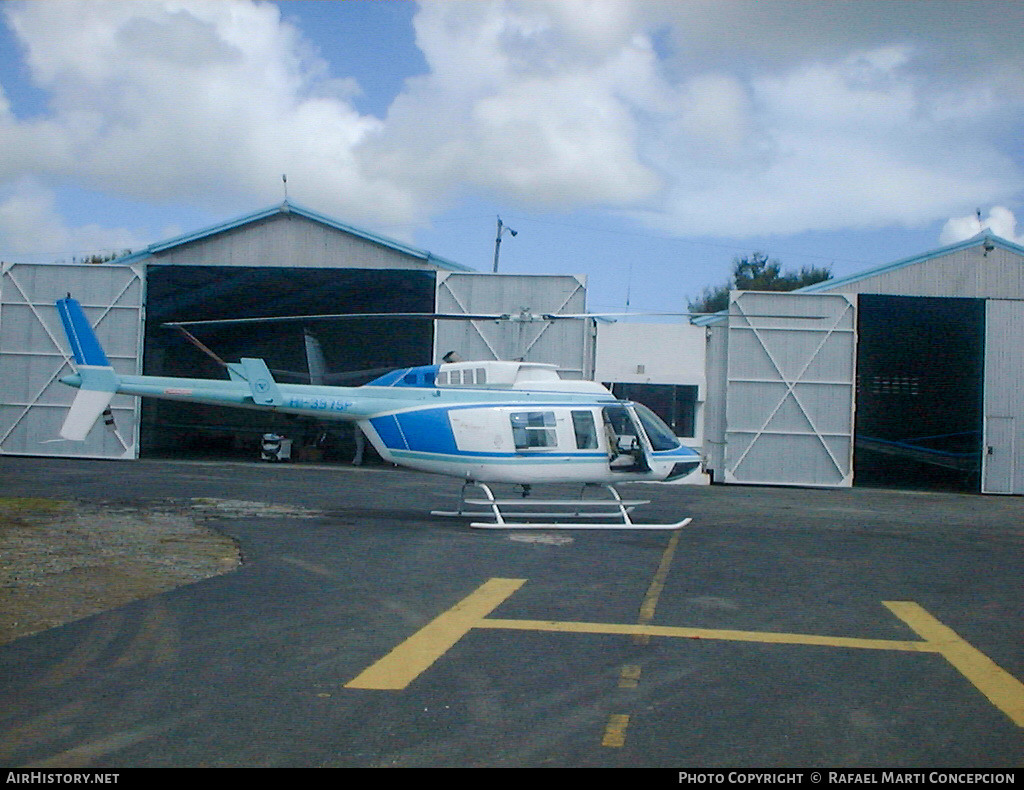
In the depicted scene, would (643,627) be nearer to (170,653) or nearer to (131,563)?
(170,653)

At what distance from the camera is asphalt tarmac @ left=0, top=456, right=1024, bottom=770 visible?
477cm

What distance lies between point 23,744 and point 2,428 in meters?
25.4

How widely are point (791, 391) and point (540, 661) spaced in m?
20.5

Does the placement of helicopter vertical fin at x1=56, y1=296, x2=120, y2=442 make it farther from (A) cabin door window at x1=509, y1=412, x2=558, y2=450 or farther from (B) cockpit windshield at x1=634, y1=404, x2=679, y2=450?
(B) cockpit windshield at x1=634, y1=404, x2=679, y2=450

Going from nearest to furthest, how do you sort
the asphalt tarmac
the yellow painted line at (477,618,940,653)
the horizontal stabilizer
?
the asphalt tarmac → the yellow painted line at (477,618,940,653) → the horizontal stabilizer

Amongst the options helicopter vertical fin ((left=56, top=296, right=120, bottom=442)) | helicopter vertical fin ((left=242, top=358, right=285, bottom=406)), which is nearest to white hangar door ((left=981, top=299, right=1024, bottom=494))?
helicopter vertical fin ((left=242, top=358, right=285, bottom=406))

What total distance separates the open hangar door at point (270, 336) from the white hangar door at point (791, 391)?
30.3 feet

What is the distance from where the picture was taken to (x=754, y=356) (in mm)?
25672

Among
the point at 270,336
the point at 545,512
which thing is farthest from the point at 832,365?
the point at 270,336

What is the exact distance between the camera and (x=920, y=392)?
111 feet

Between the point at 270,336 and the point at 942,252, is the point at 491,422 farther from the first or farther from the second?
the point at 270,336

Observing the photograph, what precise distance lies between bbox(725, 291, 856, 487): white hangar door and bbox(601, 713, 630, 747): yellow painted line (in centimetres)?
2094

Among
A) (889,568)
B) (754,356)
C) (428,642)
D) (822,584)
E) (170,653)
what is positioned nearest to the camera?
(170,653)
